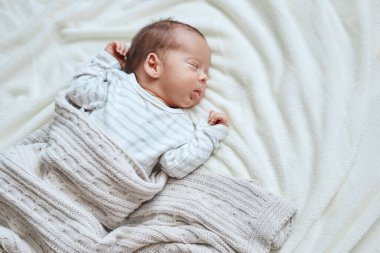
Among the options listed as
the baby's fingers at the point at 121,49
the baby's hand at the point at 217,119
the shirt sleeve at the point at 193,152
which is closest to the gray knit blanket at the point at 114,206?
the shirt sleeve at the point at 193,152

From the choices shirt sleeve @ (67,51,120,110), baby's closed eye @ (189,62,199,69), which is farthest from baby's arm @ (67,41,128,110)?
baby's closed eye @ (189,62,199,69)

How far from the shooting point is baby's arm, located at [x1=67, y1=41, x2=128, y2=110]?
125 centimetres

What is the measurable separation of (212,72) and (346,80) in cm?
35

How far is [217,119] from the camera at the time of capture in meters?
1.24

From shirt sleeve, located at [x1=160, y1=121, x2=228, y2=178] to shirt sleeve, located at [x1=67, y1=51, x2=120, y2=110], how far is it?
24 cm

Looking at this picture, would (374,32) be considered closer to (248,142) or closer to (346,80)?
(346,80)

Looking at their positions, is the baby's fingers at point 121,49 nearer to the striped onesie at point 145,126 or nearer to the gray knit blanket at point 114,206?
the striped onesie at point 145,126

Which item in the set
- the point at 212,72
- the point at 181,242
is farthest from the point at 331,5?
the point at 181,242

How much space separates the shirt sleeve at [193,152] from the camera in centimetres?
116

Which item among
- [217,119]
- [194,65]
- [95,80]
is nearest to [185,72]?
[194,65]

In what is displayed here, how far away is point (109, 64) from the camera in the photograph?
1.33m

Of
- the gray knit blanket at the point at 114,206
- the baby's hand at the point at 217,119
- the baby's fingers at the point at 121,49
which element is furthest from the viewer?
the baby's fingers at the point at 121,49

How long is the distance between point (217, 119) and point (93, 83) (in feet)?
1.14

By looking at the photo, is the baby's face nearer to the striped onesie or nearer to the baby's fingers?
the striped onesie
